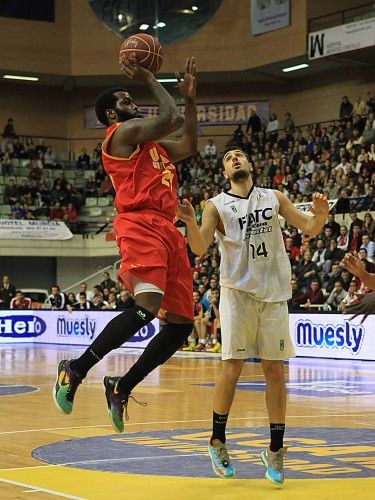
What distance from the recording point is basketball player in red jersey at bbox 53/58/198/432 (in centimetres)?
661

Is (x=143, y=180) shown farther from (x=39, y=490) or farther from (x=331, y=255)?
(x=331, y=255)

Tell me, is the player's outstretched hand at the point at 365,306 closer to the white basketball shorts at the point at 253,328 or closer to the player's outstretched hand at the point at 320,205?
the white basketball shorts at the point at 253,328

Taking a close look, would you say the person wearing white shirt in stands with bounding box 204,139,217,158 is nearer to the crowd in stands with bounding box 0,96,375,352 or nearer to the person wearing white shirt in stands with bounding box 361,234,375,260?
the crowd in stands with bounding box 0,96,375,352

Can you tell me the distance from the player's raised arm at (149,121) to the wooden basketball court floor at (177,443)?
7.23ft

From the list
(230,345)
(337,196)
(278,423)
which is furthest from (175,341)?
(337,196)

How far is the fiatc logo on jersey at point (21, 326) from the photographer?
27.7 meters

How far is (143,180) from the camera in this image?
6785 mm

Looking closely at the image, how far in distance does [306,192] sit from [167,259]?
66.9ft

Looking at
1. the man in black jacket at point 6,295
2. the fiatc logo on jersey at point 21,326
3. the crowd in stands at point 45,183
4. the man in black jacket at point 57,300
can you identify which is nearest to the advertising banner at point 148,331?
the fiatc logo on jersey at point 21,326

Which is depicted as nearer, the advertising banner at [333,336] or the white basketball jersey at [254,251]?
the white basketball jersey at [254,251]

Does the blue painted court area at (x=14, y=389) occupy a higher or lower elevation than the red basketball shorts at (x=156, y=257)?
lower

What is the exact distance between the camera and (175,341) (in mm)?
6852

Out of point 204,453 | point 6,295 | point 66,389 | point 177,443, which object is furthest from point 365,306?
point 6,295

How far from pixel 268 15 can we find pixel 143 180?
28.6 meters
